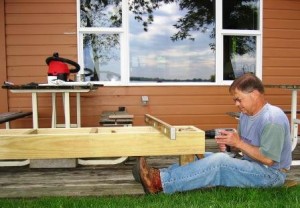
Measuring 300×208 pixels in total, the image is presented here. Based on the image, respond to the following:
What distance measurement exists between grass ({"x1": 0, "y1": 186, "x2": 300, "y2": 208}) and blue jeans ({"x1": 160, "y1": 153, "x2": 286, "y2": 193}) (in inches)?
2.6

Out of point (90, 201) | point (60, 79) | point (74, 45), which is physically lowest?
point (90, 201)

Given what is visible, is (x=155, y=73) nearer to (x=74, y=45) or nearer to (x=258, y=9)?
(x=74, y=45)

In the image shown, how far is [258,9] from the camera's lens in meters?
5.82

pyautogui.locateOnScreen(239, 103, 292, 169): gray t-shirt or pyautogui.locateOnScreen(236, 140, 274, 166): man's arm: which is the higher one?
pyautogui.locateOnScreen(239, 103, 292, 169): gray t-shirt

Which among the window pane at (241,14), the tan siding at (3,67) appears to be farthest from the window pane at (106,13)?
the window pane at (241,14)

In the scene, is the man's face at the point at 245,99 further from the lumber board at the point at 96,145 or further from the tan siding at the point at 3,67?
the tan siding at the point at 3,67

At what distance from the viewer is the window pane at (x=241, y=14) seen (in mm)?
5801

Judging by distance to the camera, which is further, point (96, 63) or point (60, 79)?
point (96, 63)

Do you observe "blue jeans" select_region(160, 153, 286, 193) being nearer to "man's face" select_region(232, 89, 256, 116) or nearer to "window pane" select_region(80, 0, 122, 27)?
"man's face" select_region(232, 89, 256, 116)

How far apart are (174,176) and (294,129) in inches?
101

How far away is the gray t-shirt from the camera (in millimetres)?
2344

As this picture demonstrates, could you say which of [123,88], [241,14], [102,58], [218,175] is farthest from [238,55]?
[218,175]

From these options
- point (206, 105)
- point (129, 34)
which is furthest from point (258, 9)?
point (129, 34)

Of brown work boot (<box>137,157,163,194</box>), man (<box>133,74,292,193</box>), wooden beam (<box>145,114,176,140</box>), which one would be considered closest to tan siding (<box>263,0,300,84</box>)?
man (<box>133,74,292,193</box>)
